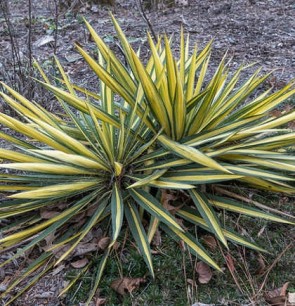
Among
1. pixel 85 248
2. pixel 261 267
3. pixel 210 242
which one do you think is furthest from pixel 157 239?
pixel 261 267

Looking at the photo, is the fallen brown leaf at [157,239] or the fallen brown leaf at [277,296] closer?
the fallen brown leaf at [277,296]

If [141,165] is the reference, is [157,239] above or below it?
below

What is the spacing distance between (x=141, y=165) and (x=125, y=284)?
638 millimetres

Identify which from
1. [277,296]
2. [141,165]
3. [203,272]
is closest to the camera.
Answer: [277,296]

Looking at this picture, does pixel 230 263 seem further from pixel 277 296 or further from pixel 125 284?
pixel 125 284

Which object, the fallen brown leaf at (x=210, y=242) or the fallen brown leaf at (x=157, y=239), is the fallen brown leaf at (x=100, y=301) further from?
the fallen brown leaf at (x=210, y=242)

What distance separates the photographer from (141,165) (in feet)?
8.70

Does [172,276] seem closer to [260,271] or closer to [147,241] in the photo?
[147,241]

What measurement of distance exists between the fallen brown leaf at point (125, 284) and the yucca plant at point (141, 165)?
4.2 inches

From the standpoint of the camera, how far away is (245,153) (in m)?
2.49

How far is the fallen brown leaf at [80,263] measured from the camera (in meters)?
2.50

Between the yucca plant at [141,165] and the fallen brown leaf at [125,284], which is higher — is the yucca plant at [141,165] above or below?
above

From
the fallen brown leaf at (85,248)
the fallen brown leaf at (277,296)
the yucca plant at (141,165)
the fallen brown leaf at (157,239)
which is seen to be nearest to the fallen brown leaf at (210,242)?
the yucca plant at (141,165)

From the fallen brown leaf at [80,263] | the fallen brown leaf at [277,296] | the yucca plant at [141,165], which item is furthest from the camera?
the fallen brown leaf at [80,263]
